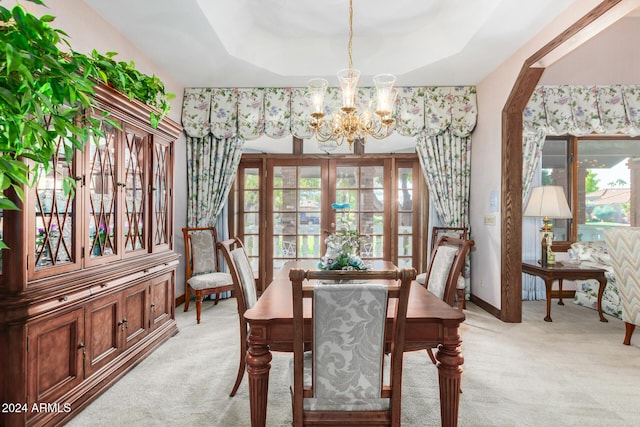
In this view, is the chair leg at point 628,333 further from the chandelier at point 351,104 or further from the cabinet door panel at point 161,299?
the cabinet door panel at point 161,299

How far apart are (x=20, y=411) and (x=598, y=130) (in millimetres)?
5967

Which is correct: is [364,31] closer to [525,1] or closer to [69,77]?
[525,1]

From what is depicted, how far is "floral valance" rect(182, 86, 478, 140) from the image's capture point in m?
4.48

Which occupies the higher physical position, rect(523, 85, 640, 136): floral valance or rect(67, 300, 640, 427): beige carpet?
rect(523, 85, 640, 136): floral valance

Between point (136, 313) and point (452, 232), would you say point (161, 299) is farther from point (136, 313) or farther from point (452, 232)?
point (452, 232)

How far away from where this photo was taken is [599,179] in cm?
489

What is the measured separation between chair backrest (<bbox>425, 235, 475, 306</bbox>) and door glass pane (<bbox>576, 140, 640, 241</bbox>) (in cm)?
350

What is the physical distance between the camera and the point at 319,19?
359cm

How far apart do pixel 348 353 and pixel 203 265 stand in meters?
3.20

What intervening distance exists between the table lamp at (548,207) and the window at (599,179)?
876 mm

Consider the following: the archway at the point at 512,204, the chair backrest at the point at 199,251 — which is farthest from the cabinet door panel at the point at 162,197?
the archway at the point at 512,204

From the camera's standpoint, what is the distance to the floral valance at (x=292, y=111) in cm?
448

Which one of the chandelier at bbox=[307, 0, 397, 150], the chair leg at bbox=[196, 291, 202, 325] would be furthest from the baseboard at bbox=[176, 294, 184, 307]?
the chandelier at bbox=[307, 0, 397, 150]

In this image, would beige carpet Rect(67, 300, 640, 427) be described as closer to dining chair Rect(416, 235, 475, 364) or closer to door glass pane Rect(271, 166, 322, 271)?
dining chair Rect(416, 235, 475, 364)
